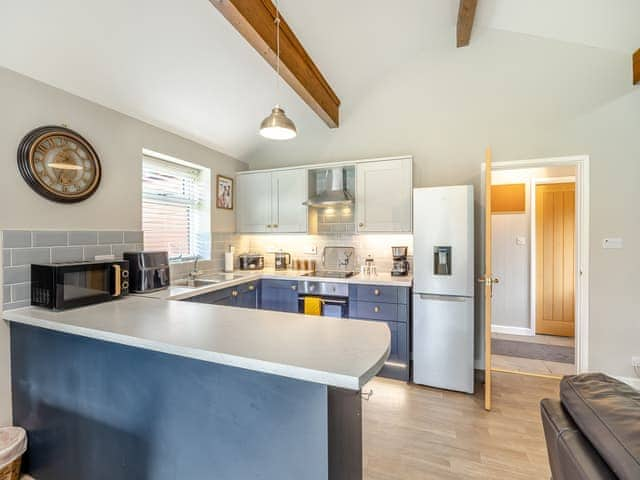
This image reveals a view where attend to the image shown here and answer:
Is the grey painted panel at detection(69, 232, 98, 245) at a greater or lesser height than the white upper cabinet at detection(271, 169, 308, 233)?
lesser

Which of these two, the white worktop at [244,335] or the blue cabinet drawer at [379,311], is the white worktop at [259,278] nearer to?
the blue cabinet drawer at [379,311]

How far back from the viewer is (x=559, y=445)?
820 millimetres

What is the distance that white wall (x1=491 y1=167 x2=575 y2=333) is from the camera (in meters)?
4.03

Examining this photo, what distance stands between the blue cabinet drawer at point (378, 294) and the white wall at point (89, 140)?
2.12 m

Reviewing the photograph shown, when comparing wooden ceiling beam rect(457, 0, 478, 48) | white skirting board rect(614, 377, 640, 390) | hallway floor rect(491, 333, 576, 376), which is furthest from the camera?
hallway floor rect(491, 333, 576, 376)

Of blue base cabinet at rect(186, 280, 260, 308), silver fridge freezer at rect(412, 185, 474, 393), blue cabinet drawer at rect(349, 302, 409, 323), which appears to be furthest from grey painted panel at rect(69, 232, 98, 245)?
silver fridge freezer at rect(412, 185, 474, 393)

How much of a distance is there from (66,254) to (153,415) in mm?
1407

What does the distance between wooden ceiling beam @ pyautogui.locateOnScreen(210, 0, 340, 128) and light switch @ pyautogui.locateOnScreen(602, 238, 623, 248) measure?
9.61 ft

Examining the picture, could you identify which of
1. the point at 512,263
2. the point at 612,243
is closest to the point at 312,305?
the point at 612,243

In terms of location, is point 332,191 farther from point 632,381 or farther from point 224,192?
point 632,381

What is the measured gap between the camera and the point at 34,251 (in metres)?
1.85

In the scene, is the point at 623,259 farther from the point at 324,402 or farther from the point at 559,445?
the point at 324,402

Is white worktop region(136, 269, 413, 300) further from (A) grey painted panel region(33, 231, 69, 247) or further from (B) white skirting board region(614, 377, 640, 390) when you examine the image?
(B) white skirting board region(614, 377, 640, 390)

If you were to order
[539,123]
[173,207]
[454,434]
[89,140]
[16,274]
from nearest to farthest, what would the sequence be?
[16,274], [454,434], [89,140], [539,123], [173,207]
